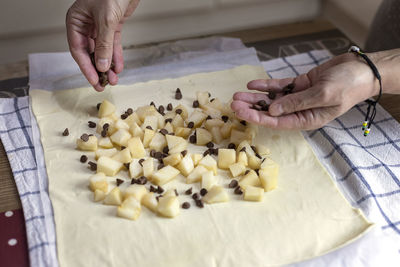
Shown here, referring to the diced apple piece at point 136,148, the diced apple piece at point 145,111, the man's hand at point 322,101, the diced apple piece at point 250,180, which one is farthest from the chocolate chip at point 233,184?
the diced apple piece at point 145,111

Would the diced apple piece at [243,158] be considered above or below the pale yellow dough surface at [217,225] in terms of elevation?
above

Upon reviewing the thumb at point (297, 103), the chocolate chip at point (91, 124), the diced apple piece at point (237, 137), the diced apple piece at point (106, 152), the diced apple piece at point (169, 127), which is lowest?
the diced apple piece at point (106, 152)

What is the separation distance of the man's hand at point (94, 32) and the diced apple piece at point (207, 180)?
616 mm

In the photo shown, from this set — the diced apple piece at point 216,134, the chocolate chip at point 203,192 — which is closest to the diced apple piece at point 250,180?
the chocolate chip at point 203,192

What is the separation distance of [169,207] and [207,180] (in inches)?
7.6

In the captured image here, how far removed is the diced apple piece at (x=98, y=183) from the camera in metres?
1.50

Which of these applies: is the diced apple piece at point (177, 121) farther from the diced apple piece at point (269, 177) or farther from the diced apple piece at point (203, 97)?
the diced apple piece at point (269, 177)

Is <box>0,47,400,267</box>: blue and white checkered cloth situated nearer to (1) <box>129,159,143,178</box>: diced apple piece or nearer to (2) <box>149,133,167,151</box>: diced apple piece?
(1) <box>129,159,143,178</box>: diced apple piece

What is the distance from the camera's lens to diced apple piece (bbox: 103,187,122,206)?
1461 mm

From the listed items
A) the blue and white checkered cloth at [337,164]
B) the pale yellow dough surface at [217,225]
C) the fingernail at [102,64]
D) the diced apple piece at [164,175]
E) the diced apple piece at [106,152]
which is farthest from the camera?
the fingernail at [102,64]

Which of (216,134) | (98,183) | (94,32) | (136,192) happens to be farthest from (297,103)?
(94,32)

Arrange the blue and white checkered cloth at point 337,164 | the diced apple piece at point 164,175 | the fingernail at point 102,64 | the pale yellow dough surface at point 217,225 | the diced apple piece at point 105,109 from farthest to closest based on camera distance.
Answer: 1. the diced apple piece at point 105,109
2. the fingernail at point 102,64
3. the diced apple piece at point 164,175
4. the blue and white checkered cloth at point 337,164
5. the pale yellow dough surface at point 217,225

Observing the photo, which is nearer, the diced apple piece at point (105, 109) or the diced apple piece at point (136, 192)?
the diced apple piece at point (136, 192)

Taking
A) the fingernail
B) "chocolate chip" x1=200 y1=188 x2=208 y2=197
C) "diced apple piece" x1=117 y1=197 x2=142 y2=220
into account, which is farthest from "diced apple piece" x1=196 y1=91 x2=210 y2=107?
"diced apple piece" x1=117 y1=197 x2=142 y2=220
